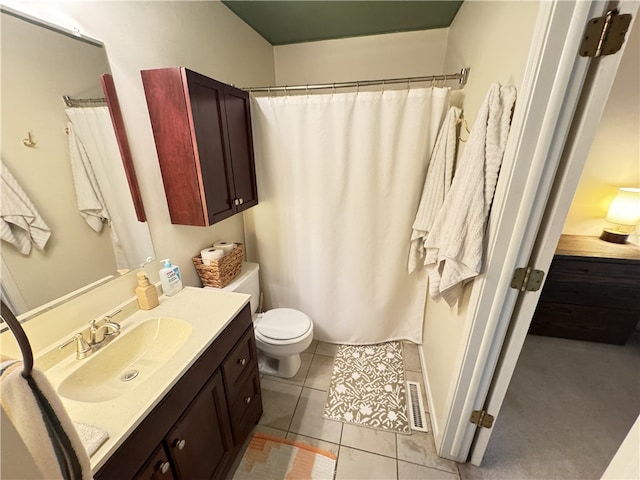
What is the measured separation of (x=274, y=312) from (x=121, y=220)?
1.09 m

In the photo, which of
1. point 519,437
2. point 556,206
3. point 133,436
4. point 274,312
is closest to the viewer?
point 133,436

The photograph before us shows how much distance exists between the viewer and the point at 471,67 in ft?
4.32

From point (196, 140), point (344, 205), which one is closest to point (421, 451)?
point (344, 205)

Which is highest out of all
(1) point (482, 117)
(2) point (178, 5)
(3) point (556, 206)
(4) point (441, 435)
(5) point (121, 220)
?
(2) point (178, 5)

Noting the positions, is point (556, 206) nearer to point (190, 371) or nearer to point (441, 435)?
point (441, 435)

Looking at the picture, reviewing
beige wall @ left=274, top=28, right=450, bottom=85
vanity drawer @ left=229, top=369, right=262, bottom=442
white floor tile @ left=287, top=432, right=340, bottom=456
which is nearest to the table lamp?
beige wall @ left=274, top=28, right=450, bottom=85

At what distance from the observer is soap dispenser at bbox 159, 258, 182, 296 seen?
4.09 ft

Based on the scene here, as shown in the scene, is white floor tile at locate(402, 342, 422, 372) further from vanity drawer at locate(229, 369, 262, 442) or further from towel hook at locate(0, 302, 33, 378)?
towel hook at locate(0, 302, 33, 378)

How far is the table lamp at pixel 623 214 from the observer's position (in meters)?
1.79

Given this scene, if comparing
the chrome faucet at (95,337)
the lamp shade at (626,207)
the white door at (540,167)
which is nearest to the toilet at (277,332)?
the chrome faucet at (95,337)

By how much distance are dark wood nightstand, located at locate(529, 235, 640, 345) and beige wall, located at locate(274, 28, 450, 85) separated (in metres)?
1.77

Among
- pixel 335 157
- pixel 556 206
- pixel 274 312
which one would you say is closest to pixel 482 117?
pixel 556 206

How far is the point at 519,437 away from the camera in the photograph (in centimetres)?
140

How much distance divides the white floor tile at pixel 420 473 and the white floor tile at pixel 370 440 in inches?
2.8
